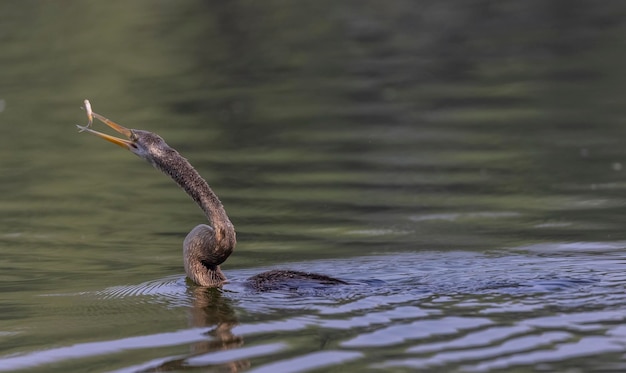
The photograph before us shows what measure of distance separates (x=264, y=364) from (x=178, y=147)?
9.84m

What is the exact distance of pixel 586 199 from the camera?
11.4m

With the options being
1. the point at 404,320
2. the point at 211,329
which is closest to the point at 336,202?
the point at 211,329

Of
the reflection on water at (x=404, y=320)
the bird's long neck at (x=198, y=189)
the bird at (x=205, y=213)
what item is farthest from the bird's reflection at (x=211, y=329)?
the bird's long neck at (x=198, y=189)

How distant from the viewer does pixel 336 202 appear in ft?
39.5

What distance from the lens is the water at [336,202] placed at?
6.81m

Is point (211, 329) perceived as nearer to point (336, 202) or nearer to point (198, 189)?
point (198, 189)

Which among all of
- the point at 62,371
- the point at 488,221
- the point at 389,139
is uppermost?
the point at 389,139

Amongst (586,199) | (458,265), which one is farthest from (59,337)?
(586,199)

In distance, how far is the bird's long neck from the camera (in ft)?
27.7

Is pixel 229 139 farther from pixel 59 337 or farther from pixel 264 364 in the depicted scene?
pixel 264 364

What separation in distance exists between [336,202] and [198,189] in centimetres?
365

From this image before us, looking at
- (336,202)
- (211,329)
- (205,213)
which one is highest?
(336,202)

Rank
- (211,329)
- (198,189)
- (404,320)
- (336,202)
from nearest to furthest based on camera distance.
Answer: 1. (404,320)
2. (211,329)
3. (198,189)
4. (336,202)

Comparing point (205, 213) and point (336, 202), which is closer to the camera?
point (205, 213)
